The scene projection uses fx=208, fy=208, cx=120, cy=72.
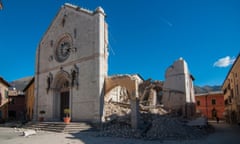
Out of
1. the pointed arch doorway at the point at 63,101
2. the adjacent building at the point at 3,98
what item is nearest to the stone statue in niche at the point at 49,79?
the pointed arch doorway at the point at 63,101

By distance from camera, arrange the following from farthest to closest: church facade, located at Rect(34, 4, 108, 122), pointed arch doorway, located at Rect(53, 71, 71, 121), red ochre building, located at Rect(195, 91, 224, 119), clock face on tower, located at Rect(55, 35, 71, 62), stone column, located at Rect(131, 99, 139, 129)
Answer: red ochre building, located at Rect(195, 91, 224, 119) < clock face on tower, located at Rect(55, 35, 71, 62) < pointed arch doorway, located at Rect(53, 71, 71, 121) < church facade, located at Rect(34, 4, 108, 122) < stone column, located at Rect(131, 99, 139, 129)

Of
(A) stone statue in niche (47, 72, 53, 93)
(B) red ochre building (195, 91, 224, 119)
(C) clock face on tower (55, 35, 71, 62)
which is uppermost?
(C) clock face on tower (55, 35, 71, 62)

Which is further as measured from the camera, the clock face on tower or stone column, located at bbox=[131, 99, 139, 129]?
the clock face on tower

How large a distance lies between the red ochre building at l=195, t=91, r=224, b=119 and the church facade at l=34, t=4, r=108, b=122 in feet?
98.4

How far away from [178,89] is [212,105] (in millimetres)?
25595

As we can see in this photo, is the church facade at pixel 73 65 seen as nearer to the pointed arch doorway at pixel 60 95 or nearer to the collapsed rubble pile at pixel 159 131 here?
the pointed arch doorway at pixel 60 95

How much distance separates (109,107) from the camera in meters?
17.1

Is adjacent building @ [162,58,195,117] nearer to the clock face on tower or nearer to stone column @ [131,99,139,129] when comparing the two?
stone column @ [131,99,139,129]

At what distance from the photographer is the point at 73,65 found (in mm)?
19109

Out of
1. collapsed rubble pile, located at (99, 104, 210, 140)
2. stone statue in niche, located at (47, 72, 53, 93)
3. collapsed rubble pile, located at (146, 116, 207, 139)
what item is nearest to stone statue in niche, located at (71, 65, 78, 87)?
stone statue in niche, located at (47, 72, 53, 93)

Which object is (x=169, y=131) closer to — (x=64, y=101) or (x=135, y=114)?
(x=135, y=114)

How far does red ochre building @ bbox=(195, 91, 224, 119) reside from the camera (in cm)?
4052

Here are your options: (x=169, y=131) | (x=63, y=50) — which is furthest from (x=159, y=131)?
→ (x=63, y=50)

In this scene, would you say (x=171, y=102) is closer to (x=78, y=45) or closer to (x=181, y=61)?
(x=181, y=61)
